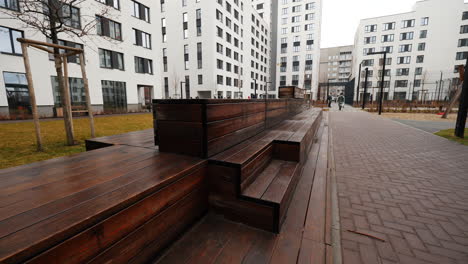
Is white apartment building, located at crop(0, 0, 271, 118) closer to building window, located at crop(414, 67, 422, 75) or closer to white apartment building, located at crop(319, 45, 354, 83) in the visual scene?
building window, located at crop(414, 67, 422, 75)

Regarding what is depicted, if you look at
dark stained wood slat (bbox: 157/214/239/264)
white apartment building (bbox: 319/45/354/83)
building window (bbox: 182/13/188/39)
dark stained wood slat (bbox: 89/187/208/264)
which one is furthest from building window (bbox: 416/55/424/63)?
dark stained wood slat (bbox: 89/187/208/264)

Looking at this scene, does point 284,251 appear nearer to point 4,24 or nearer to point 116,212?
point 116,212

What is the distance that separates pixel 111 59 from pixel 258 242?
810 inches

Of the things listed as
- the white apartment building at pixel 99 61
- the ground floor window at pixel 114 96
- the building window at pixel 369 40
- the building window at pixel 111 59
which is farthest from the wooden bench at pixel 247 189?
the building window at pixel 369 40

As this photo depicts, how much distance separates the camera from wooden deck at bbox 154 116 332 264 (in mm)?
1646

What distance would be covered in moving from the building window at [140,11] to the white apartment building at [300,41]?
32892 mm

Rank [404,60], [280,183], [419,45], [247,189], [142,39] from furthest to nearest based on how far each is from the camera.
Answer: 1. [404,60]
2. [419,45]
3. [142,39]
4. [280,183]
5. [247,189]

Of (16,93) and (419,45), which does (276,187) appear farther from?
(419,45)

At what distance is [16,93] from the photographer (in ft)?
42.2

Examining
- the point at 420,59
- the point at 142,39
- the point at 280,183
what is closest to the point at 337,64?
the point at 420,59

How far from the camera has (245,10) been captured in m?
38.2

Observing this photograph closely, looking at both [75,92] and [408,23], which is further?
[408,23]

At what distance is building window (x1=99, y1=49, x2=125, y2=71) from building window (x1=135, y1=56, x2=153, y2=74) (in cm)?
161

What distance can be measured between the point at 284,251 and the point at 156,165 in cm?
146
